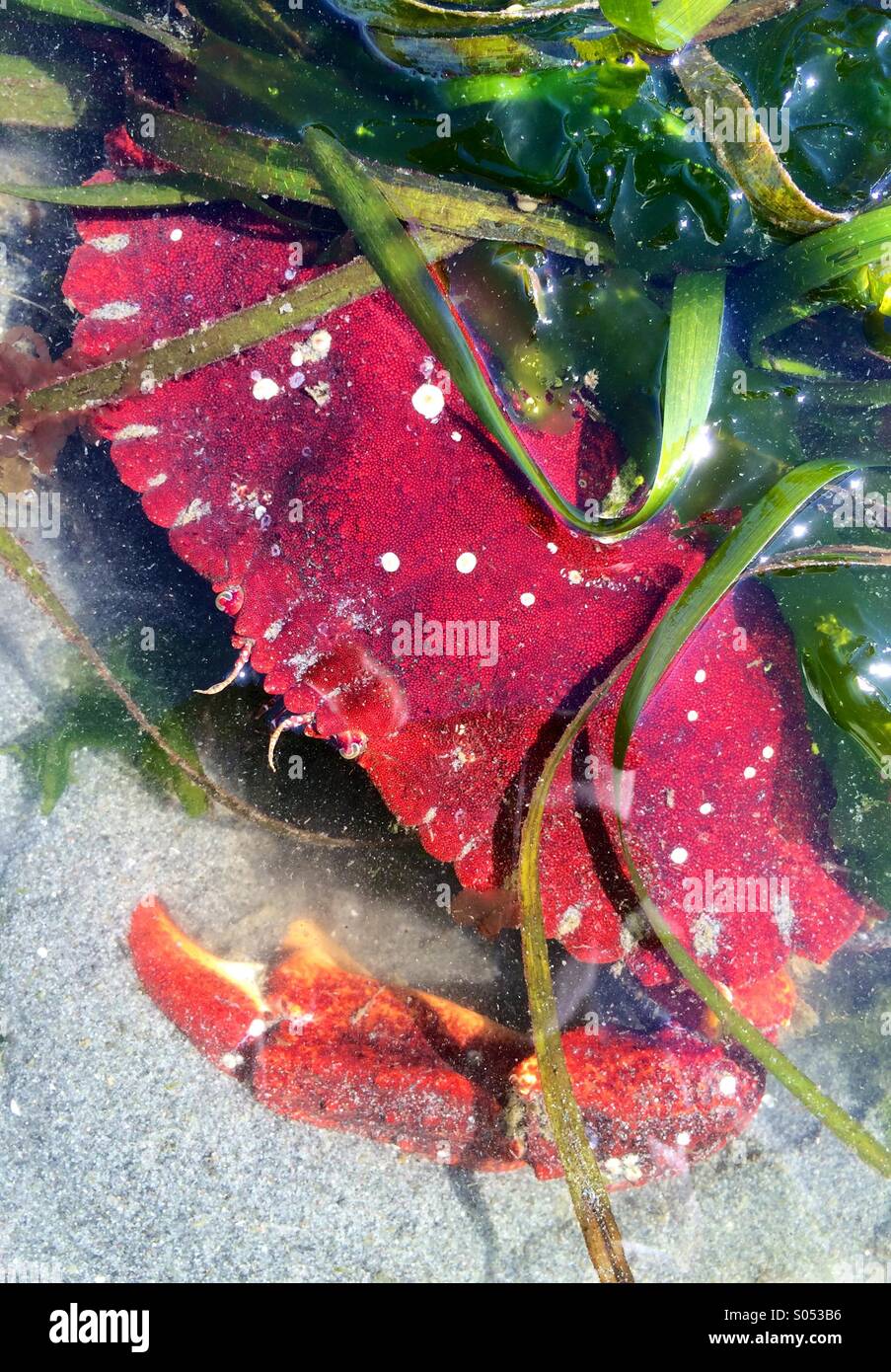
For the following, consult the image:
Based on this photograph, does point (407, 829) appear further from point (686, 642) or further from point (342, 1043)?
point (686, 642)

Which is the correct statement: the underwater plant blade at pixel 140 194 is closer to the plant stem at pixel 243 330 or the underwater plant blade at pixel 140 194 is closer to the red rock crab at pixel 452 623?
the red rock crab at pixel 452 623

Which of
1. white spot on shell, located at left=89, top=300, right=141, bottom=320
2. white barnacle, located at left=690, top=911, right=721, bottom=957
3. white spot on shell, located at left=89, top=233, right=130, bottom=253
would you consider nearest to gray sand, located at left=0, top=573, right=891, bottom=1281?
white barnacle, located at left=690, top=911, right=721, bottom=957

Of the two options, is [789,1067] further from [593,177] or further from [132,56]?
[132,56]

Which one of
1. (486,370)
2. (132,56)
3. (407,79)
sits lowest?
(486,370)

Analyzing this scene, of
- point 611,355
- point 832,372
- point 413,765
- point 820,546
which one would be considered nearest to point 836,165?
point 832,372

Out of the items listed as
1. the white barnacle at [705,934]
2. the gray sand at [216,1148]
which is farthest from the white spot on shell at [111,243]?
the white barnacle at [705,934]

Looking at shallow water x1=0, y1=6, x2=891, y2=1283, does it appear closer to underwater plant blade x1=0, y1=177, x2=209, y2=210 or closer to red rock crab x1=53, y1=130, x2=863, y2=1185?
red rock crab x1=53, y1=130, x2=863, y2=1185
